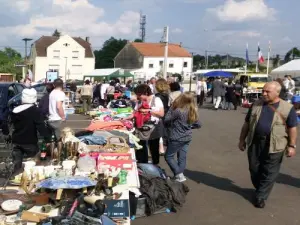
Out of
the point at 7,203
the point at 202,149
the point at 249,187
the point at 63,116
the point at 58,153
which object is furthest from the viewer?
the point at 202,149

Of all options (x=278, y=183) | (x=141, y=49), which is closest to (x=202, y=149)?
(x=278, y=183)

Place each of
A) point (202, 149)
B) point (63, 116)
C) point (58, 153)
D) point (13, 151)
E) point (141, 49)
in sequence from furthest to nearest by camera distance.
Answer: point (141, 49) < point (202, 149) < point (63, 116) < point (13, 151) < point (58, 153)

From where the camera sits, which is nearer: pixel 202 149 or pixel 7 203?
pixel 7 203

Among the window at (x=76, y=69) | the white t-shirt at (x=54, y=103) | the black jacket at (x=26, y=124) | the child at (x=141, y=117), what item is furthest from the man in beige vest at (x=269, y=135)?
the window at (x=76, y=69)

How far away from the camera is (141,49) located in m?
84.2

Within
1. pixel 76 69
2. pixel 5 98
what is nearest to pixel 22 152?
pixel 5 98

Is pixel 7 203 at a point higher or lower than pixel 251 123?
lower

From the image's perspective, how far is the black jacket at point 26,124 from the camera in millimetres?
5941

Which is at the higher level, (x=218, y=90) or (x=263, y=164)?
(x=218, y=90)

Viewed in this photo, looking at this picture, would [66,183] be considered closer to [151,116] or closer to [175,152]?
[175,152]

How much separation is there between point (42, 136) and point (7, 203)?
2320 millimetres

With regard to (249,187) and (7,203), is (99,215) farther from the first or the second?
(249,187)

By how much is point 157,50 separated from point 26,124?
263ft

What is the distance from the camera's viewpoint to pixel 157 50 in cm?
8500
